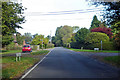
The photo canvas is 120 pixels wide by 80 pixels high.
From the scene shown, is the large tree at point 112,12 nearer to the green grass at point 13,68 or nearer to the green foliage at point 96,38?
the green grass at point 13,68

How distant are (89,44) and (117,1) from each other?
3473cm

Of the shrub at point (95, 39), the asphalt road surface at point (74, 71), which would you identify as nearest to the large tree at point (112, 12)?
the asphalt road surface at point (74, 71)

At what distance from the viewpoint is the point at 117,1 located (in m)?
13.1

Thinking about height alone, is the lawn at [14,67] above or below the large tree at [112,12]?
below

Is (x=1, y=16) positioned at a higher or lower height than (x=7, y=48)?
higher

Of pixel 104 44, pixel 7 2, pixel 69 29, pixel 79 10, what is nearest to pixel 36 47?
pixel 104 44

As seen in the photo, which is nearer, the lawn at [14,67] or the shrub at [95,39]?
the lawn at [14,67]

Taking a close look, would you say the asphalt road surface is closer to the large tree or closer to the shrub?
the large tree

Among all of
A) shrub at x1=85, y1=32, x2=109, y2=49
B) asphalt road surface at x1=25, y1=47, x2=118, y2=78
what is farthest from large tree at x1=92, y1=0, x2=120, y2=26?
shrub at x1=85, y1=32, x2=109, y2=49

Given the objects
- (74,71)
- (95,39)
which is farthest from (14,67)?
(95,39)

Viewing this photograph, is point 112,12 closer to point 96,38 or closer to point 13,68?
point 13,68

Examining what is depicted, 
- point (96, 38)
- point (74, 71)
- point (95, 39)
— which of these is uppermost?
point (96, 38)

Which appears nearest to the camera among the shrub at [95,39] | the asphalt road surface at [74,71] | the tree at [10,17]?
the asphalt road surface at [74,71]

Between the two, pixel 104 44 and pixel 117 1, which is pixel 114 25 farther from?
pixel 104 44
